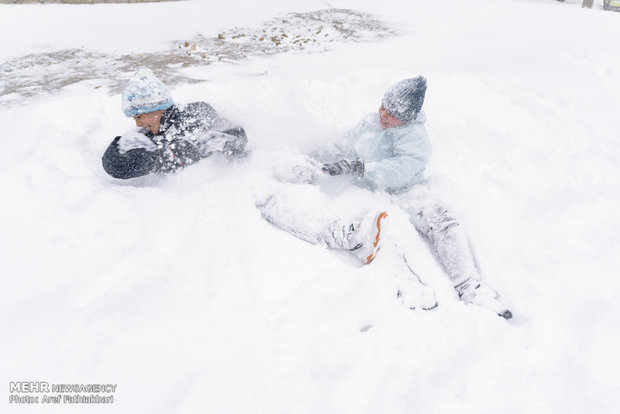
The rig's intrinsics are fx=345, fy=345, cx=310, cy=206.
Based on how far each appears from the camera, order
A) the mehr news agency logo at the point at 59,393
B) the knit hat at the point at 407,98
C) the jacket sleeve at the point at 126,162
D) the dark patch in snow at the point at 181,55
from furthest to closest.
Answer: the dark patch in snow at the point at 181,55 → the knit hat at the point at 407,98 → the jacket sleeve at the point at 126,162 → the mehr news agency logo at the point at 59,393

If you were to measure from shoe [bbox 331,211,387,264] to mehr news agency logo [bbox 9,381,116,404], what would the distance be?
1.32 metres

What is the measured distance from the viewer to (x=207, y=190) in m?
2.35

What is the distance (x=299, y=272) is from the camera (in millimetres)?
1848

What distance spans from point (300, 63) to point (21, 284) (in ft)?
15.2

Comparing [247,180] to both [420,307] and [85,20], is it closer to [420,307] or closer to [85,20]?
[420,307]

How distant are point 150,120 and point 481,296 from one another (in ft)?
7.95

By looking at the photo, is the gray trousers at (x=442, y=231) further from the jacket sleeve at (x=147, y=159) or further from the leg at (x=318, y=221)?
the jacket sleeve at (x=147, y=159)

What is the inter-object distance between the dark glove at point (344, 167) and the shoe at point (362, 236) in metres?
0.47

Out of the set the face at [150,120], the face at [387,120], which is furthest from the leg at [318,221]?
the face at [150,120]

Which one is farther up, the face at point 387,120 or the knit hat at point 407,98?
the knit hat at point 407,98

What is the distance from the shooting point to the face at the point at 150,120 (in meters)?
2.43

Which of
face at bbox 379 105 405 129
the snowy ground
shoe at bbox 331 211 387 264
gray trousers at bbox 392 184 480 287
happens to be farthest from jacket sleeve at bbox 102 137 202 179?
gray trousers at bbox 392 184 480 287

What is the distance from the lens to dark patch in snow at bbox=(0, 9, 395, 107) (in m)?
4.19

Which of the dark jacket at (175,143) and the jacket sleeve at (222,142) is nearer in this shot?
the dark jacket at (175,143)
